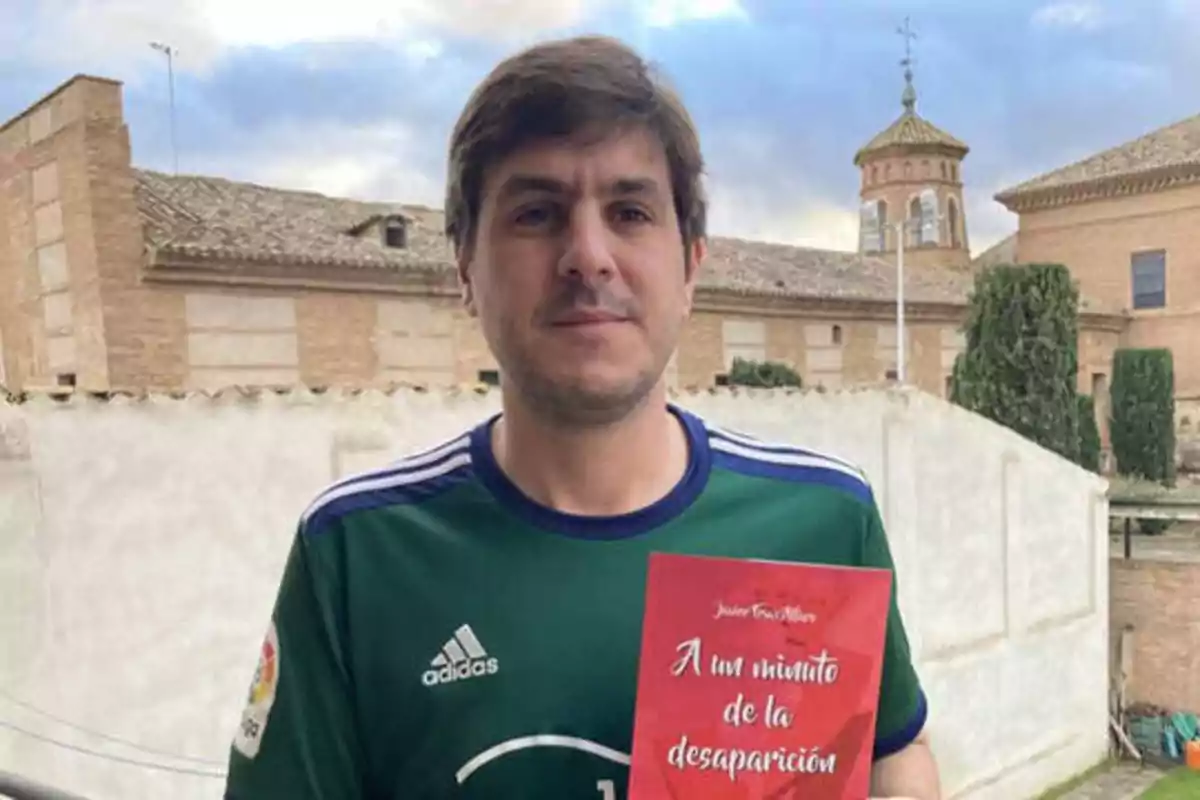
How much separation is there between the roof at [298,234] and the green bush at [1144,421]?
424 centimetres

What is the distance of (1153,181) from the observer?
2316cm

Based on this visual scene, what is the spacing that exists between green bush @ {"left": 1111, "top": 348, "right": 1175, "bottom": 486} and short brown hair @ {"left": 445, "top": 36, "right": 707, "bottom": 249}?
18.0 m

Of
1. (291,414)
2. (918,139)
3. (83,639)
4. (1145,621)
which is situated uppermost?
(918,139)

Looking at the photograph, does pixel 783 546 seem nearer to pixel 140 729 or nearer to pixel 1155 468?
pixel 140 729

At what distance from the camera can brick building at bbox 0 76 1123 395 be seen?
10438 millimetres

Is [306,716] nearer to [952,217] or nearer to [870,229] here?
[952,217]

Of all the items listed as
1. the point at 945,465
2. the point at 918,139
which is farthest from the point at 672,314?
the point at 918,139

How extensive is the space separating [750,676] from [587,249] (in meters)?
0.54

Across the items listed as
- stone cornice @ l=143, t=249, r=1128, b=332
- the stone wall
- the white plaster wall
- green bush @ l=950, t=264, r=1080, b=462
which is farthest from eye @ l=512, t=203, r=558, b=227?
green bush @ l=950, t=264, r=1080, b=462

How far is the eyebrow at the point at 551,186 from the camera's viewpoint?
1.33 metres

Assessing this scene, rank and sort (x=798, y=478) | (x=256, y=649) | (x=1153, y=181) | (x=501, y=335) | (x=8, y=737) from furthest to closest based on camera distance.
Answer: (x=1153, y=181) → (x=256, y=649) → (x=8, y=737) → (x=798, y=478) → (x=501, y=335)

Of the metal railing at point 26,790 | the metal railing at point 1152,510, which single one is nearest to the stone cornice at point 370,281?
the metal railing at point 26,790

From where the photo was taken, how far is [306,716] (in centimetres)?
131

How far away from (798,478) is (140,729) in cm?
414
